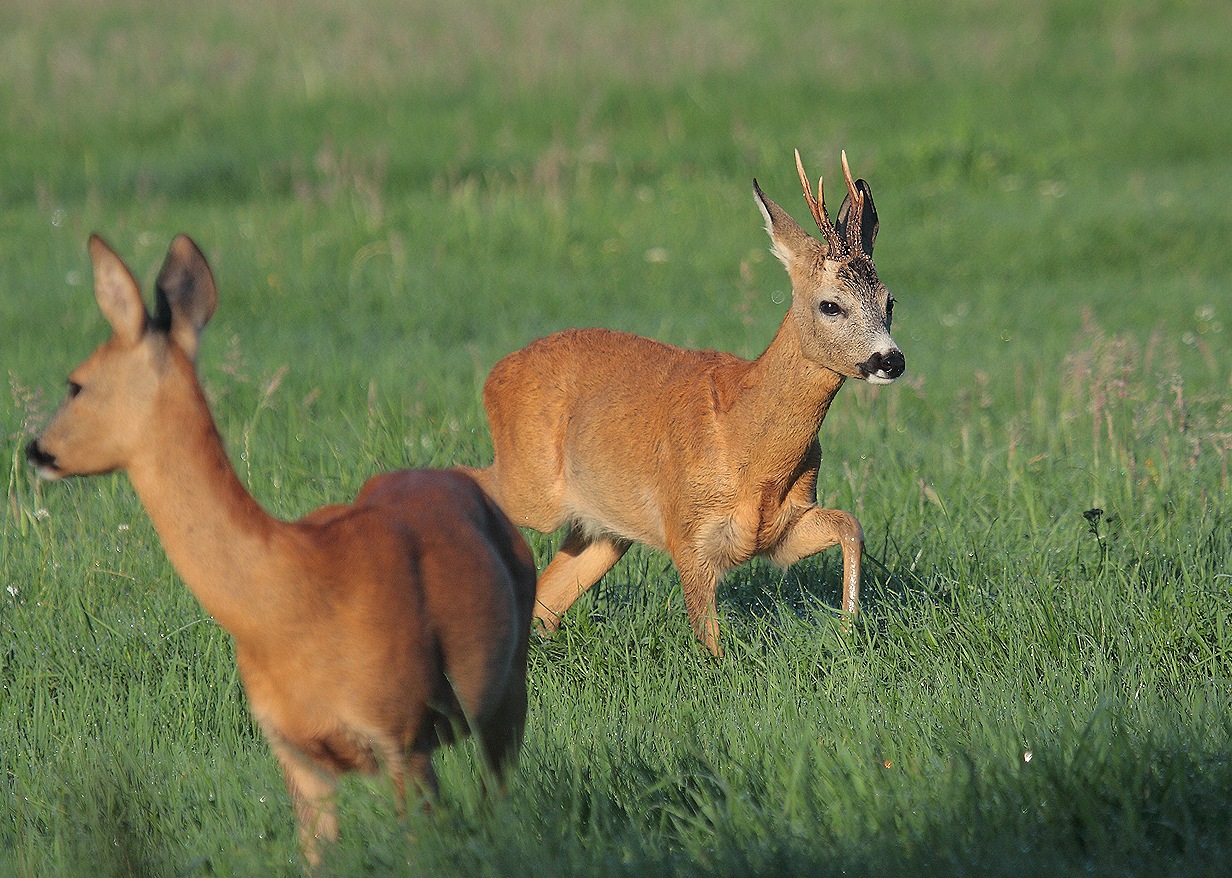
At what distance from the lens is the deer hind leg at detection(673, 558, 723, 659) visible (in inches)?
204

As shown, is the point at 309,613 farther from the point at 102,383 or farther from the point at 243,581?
the point at 102,383

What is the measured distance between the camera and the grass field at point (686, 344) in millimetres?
3607

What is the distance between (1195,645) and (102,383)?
3367mm

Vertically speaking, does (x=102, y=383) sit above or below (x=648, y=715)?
above

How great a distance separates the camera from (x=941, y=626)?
16.6 ft

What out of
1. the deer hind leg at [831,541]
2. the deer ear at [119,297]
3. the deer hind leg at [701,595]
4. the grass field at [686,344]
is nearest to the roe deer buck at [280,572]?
the deer ear at [119,297]

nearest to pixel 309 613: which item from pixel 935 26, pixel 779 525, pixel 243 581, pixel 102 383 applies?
pixel 243 581

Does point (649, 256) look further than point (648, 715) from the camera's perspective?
Yes

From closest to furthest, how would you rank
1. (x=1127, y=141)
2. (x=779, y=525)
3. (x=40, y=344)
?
(x=779, y=525), (x=40, y=344), (x=1127, y=141)

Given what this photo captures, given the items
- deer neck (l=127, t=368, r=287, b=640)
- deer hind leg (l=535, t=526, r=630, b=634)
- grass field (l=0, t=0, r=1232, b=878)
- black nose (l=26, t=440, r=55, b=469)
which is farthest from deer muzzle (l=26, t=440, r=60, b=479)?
deer hind leg (l=535, t=526, r=630, b=634)

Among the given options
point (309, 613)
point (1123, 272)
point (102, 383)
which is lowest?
point (1123, 272)

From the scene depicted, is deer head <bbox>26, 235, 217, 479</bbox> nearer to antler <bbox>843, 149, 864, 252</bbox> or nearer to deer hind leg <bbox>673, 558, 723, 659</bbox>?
deer hind leg <bbox>673, 558, 723, 659</bbox>

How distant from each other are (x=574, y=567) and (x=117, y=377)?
3.05 meters

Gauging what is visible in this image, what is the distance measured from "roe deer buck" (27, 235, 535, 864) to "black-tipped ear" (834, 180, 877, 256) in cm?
250
